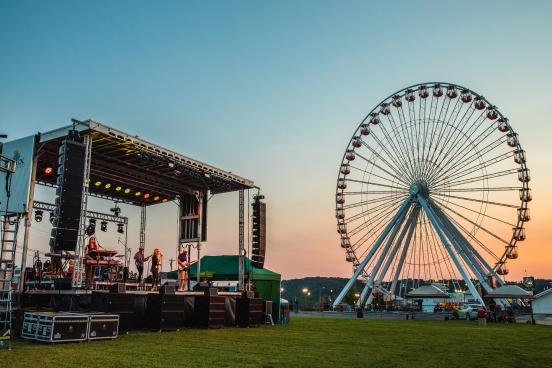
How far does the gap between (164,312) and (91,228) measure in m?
9.44

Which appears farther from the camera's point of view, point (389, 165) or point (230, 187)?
point (389, 165)

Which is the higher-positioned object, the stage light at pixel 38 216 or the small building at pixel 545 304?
the stage light at pixel 38 216

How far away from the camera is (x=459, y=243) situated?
99.4 ft

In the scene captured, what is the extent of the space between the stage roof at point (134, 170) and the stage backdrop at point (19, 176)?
0.54 m

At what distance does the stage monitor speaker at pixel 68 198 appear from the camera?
1108 centimetres

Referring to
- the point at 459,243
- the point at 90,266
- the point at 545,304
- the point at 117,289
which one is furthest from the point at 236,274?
the point at 545,304

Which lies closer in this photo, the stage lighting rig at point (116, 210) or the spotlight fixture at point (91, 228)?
the spotlight fixture at point (91, 228)

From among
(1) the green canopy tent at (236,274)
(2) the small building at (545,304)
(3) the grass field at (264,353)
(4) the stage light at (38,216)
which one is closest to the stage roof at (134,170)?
(4) the stage light at (38,216)

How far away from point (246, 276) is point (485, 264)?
19521 millimetres

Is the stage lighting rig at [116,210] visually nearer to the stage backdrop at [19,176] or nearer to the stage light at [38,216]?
the stage light at [38,216]

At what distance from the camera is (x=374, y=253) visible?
1324 inches

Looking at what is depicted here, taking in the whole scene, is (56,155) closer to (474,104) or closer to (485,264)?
(474,104)

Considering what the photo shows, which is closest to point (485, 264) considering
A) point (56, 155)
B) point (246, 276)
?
point (246, 276)

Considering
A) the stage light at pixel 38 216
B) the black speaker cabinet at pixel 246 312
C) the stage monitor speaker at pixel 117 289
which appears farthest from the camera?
the stage light at pixel 38 216
